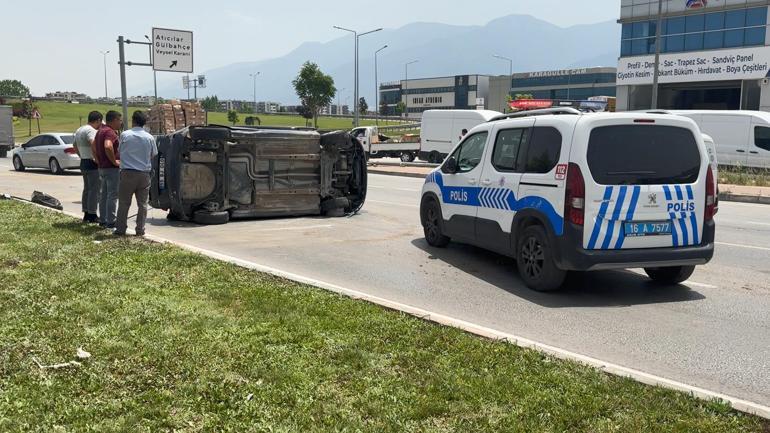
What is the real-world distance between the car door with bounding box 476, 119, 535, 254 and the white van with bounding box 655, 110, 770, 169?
1805 centimetres

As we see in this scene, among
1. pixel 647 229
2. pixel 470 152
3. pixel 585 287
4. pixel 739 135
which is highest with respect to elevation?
pixel 739 135

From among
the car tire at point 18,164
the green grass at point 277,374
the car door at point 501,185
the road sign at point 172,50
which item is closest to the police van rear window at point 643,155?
the car door at point 501,185

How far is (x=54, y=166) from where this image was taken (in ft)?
79.4

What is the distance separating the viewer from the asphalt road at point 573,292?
5094 millimetres

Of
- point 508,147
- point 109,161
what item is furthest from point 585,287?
point 109,161

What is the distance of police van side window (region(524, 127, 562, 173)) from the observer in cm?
689

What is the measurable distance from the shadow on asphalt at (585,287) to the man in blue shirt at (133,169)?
432 centimetres

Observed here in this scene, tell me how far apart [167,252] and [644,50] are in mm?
46631

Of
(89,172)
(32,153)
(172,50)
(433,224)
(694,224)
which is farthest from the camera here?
(172,50)

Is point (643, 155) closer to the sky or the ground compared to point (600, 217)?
closer to the sky

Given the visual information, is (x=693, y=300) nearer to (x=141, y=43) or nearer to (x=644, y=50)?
(x=141, y=43)

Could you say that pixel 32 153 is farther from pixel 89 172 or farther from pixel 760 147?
pixel 760 147

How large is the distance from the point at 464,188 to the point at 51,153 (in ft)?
66.3

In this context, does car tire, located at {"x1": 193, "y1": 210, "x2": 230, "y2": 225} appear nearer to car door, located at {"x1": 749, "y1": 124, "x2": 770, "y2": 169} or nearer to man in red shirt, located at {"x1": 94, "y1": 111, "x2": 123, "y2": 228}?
man in red shirt, located at {"x1": 94, "y1": 111, "x2": 123, "y2": 228}
